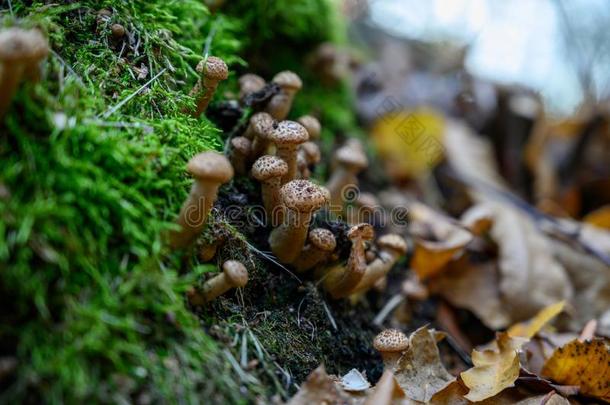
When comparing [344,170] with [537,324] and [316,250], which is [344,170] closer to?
[316,250]

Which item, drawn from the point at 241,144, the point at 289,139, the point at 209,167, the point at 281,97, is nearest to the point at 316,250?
the point at 289,139

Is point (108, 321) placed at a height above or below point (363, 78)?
above

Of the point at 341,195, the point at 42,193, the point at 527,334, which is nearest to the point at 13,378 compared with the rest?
the point at 42,193

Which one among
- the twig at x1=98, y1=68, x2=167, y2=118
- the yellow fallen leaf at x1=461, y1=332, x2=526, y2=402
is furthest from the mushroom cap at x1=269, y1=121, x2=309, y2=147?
the yellow fallen leaf at x1=461, y1=332, x2=526, y2=402

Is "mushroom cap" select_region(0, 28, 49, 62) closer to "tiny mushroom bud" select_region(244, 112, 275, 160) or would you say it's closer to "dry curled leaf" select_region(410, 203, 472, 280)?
"tiny mushroom bud" select_region(244, 112, 275, 160)

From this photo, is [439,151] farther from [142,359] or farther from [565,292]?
[142,359]

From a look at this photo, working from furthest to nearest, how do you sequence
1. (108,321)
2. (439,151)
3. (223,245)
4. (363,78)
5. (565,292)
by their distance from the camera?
1. (363,78)
2. (439,151)
3. (565,292)
4. (223,245)
5. (108,321)
